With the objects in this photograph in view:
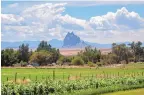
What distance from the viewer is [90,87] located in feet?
121

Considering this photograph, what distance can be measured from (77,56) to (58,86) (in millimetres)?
127139

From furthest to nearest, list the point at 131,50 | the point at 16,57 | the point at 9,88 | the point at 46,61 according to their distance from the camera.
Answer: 1. the point at 131,50
2. the point at 46,61
3. the point at 16,57
4. the point at 9,88

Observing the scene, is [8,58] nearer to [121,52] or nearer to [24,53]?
[24,53]

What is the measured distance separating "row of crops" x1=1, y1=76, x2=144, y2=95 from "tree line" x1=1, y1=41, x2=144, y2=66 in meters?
86.0

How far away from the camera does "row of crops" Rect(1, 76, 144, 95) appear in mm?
27933

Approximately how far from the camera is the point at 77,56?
159375mm

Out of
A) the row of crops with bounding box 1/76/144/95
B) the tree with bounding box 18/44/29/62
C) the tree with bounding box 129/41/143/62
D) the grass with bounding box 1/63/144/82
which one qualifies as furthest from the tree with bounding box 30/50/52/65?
the row of crops with bounding box 1/76/144/95

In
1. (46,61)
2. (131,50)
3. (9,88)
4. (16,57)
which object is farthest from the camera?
(131,50)

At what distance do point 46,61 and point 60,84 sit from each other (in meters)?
120

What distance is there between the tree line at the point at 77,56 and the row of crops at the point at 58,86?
86.0 meters

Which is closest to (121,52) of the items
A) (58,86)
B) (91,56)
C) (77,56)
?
(91,56)

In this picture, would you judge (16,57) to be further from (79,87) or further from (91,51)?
(79,87)

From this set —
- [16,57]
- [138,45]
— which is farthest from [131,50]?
[16,57]

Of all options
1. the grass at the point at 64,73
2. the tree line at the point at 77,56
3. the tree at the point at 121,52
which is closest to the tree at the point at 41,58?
the tree line at the point at 77,56
